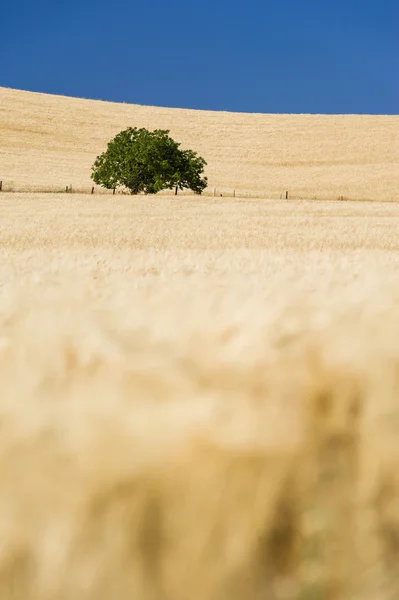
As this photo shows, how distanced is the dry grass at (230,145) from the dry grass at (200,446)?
32.6m

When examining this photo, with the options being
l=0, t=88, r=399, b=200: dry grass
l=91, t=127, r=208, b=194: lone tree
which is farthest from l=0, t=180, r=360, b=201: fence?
l=91, t=127, r=208, b=194: lone tree

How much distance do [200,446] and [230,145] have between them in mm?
52990

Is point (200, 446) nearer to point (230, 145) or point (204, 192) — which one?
point (204, 192)

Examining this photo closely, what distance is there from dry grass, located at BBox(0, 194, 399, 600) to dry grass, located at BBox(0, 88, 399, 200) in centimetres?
3264

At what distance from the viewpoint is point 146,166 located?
32656 mm

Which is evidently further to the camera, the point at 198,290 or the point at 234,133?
the point at 234,133

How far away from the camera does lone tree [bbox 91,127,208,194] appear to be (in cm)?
3238

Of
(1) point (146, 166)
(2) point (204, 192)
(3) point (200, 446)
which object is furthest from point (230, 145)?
(3) point (200, 446)

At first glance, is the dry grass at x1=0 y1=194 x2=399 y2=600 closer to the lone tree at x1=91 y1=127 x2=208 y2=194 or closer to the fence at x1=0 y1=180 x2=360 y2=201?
the fence at x1=0 y1=180 x2=360 y2=201

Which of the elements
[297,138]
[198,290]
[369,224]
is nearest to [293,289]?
[198,290]

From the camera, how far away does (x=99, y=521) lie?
0.66m

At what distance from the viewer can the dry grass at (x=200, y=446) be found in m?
0.66

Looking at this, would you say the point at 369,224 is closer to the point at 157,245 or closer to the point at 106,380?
the point at 157,245

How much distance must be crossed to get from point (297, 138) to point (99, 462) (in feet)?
184
